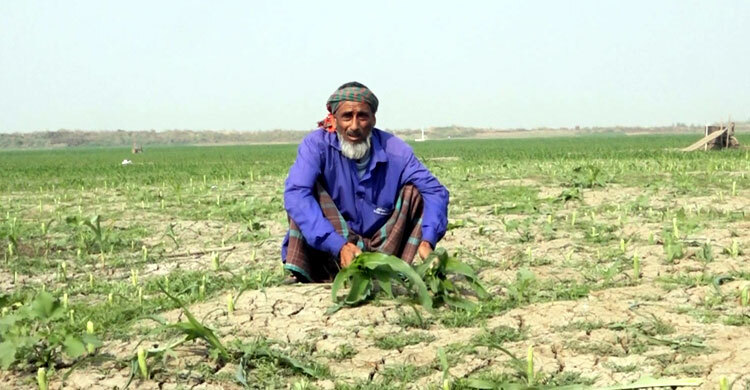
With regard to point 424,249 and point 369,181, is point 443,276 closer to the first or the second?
point 424,249

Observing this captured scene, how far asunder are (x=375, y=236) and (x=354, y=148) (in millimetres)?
543

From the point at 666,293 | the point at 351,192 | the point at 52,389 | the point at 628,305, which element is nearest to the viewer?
the point at 52,389

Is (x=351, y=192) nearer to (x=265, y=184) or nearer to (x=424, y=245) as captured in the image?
(x=424, y=245)

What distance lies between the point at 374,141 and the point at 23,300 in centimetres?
226

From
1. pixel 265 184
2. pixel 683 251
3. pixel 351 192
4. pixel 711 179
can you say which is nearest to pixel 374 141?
pixel 351 192

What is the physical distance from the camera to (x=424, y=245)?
445cm

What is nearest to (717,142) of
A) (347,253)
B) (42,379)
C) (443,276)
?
(443,276)

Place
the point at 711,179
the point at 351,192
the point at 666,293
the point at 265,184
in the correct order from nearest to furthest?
the point at 666,293 < the point at 351,192 < the point at 711,179 < the point at 265,184

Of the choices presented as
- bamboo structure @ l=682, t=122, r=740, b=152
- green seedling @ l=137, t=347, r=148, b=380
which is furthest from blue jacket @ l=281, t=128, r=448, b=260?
bamboo structure @ l=682, t=122, r=740, b=152

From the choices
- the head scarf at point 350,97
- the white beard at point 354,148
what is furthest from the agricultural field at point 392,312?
the head scarf at point 350,97

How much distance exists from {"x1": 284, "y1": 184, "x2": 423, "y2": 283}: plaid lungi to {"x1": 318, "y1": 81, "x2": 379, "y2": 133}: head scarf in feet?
1.45

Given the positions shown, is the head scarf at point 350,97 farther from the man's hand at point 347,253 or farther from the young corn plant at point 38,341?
the young corn plant at point 38,341

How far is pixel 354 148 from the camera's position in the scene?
4547 mm

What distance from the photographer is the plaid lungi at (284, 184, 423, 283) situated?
181 inches
